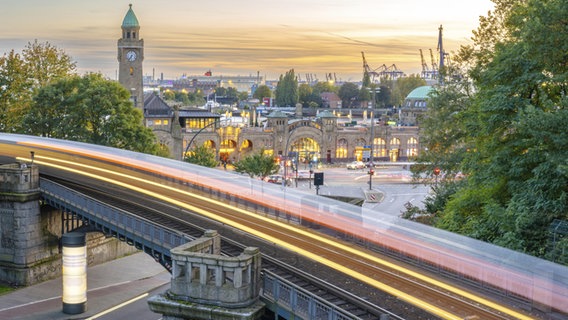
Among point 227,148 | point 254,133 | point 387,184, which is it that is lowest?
point 387,184

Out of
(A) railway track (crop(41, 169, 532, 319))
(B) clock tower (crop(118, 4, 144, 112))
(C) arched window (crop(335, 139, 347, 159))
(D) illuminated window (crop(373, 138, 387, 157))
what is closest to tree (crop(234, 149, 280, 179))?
(A) railway track (crop(41, 169, 532, 319))

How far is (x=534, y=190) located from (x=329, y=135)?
104715 millimetres

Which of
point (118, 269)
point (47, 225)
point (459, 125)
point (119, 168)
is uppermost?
point (459, 125)

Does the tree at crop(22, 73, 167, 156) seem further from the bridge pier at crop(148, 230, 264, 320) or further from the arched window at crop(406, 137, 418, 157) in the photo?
the arched window at crop(406, 137, 418, 157)

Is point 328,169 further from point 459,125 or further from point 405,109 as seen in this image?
point 459,125

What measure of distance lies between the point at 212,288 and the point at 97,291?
2313 cm

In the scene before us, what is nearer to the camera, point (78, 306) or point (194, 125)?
point (78, 306)

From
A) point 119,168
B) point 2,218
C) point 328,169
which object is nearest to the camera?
point 2,218

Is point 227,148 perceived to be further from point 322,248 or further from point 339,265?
point 339,265

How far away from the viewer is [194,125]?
405 feet

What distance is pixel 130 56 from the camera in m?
115

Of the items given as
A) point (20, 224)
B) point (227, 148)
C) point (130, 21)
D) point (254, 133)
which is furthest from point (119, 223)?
point (254, 133)

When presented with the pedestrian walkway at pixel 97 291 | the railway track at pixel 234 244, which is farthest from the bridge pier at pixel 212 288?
the pedestrian walkway at pixel 97 291

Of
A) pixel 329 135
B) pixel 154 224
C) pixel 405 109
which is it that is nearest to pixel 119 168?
pixel 154 224
